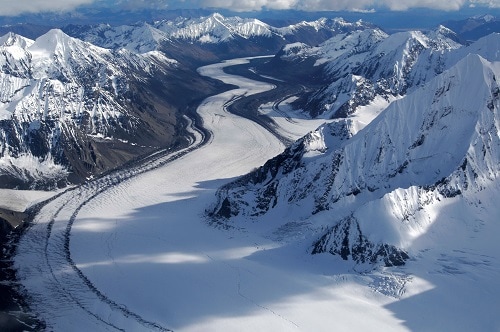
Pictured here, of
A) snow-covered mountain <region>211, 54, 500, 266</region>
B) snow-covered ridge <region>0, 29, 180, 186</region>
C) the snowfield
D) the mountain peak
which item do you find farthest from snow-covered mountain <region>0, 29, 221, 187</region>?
snow-covered mountain <region>211, 54, 500, 266</region>

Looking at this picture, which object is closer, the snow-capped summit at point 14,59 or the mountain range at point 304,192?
the mountain range at point 304,192

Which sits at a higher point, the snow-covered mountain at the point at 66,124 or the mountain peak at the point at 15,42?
the mountain peak at the point at 15,42

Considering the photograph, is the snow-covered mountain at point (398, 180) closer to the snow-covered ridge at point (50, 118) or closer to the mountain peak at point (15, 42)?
the snow-covered ridge at point (50, 118)

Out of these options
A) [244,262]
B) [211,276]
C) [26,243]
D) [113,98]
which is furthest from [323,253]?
[113,98]

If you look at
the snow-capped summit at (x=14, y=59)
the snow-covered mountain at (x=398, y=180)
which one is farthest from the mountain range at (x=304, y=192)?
the snow-capped summit at (x=14, y=59)

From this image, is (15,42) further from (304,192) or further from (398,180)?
(398,180)

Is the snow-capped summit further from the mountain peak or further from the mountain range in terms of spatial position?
the mountain range
